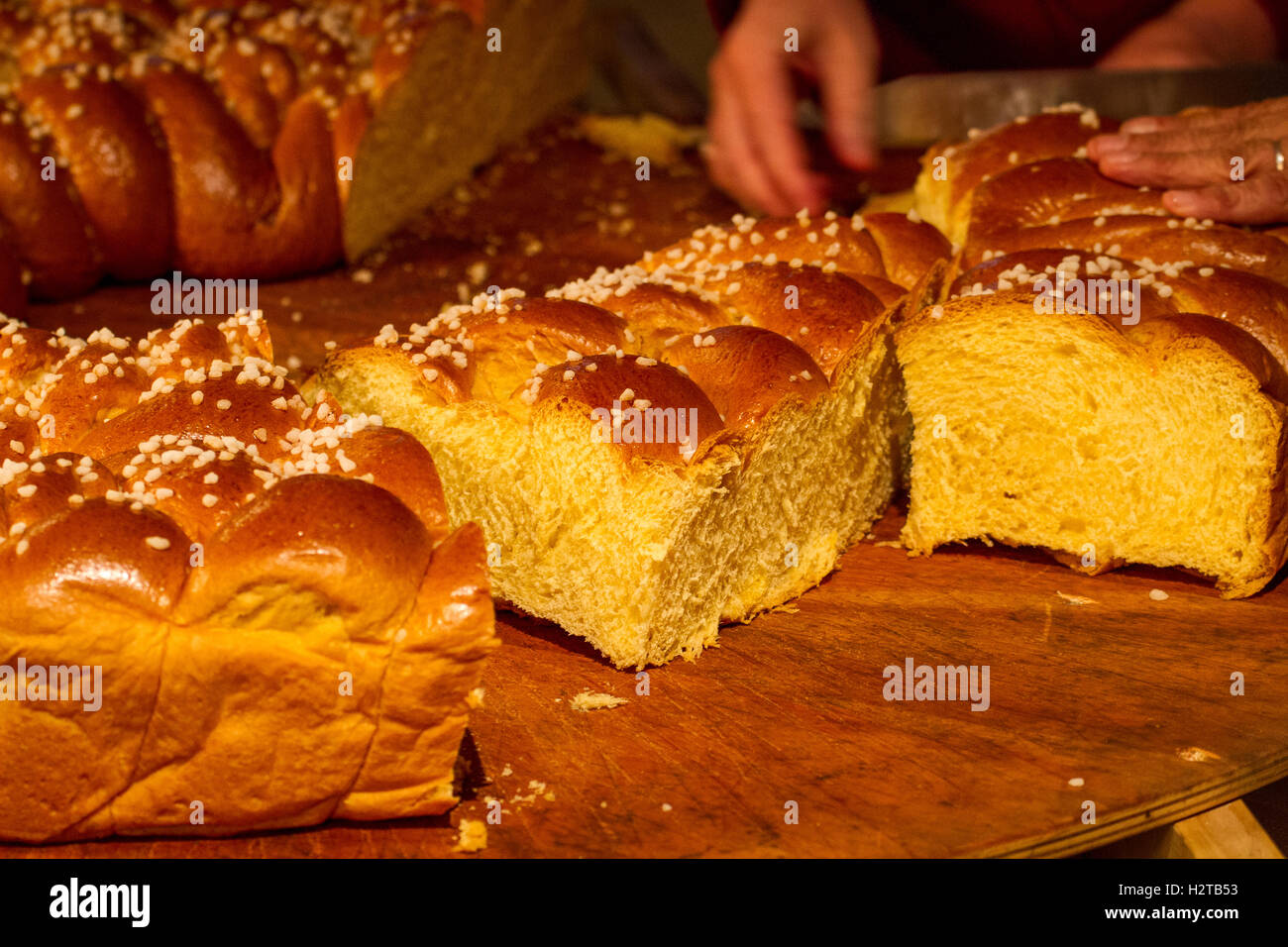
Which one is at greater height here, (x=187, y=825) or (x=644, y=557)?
(x=644, y=557)

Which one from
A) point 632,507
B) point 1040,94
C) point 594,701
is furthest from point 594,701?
point 1040,94

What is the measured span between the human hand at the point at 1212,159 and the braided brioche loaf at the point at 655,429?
0.92m

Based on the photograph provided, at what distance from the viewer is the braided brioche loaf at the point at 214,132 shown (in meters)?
4.28

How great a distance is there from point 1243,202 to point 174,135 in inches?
127

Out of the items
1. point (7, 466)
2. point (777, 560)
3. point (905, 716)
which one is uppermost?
point (7, 466)

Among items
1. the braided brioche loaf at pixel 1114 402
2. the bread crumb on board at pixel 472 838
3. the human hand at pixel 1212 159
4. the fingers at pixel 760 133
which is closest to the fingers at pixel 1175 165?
the human hand at pixel 1212 159

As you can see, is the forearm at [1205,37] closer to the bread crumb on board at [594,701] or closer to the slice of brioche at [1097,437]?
the slice of brioche at [1097,437]

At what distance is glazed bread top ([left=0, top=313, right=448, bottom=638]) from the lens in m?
2.09

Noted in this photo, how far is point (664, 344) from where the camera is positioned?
3.02 meters
